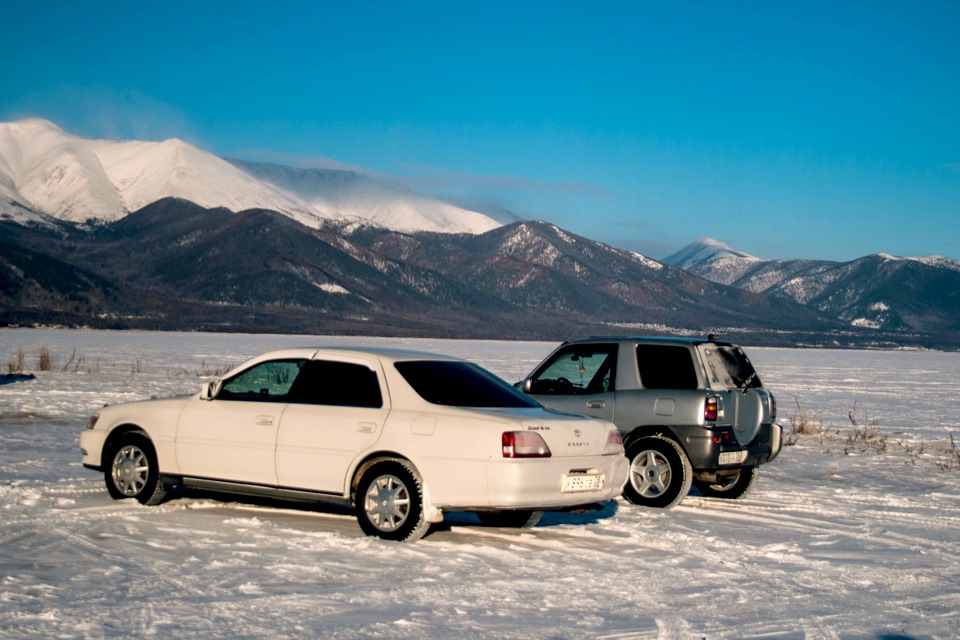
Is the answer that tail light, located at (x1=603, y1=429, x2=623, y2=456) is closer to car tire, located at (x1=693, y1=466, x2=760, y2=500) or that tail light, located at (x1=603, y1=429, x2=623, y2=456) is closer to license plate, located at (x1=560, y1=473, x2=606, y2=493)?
license plate, located at (x1=560, y1=473, x2=606, y2=493)

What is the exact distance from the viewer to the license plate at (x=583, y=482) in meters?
8.93

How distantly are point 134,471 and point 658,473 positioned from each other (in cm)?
518

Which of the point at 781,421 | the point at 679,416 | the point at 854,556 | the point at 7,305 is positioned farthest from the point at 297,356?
the point at 7,305

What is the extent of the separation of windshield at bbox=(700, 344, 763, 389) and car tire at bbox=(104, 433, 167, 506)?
550cm

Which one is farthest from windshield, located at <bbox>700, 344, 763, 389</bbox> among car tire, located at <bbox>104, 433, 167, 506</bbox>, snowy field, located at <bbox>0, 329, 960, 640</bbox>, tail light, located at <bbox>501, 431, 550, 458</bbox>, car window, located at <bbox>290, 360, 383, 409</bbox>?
car tire, located at <bbox>104, 433, 167, 506</bbox>

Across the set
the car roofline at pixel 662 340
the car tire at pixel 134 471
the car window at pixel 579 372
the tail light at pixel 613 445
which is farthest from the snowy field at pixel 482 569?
the car roofline at pixel 662 340

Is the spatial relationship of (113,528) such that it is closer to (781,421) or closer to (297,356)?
(297,356)

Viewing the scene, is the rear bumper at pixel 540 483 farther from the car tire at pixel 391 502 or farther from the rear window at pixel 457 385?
the rear window at pixel 457 385

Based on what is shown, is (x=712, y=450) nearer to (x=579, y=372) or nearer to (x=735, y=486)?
(x=735, y=486)

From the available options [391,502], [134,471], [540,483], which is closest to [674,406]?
[540,483]

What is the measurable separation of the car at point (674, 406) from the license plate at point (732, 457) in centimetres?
1

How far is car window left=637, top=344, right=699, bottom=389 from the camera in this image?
37.6 feet

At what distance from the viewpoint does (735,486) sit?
12.5 meters

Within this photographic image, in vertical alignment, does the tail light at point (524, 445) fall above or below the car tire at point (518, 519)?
above
